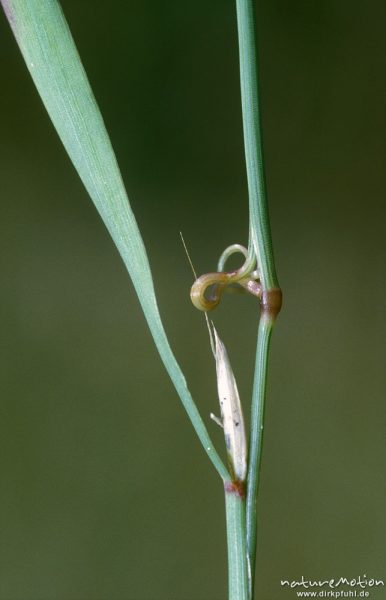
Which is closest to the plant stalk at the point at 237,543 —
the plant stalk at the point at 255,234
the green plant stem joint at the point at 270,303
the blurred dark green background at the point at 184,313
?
the plant stalk at the point at 255,234

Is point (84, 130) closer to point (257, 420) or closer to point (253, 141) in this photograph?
point (253, 141)

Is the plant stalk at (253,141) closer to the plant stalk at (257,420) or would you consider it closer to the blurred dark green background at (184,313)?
the plant stalk at (257,420)

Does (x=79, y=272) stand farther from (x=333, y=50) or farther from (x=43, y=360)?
(x=333, y=50)

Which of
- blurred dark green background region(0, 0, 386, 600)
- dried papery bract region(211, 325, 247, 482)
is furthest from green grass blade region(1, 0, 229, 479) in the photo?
blurred dark green background region(0, 0, 386, 600)

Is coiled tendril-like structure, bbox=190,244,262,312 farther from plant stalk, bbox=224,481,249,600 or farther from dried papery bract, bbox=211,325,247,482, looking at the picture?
plant stalk, bbox=224,481,249,600

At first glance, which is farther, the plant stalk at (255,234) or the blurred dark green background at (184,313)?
the blurred dark green background at (184,313)
